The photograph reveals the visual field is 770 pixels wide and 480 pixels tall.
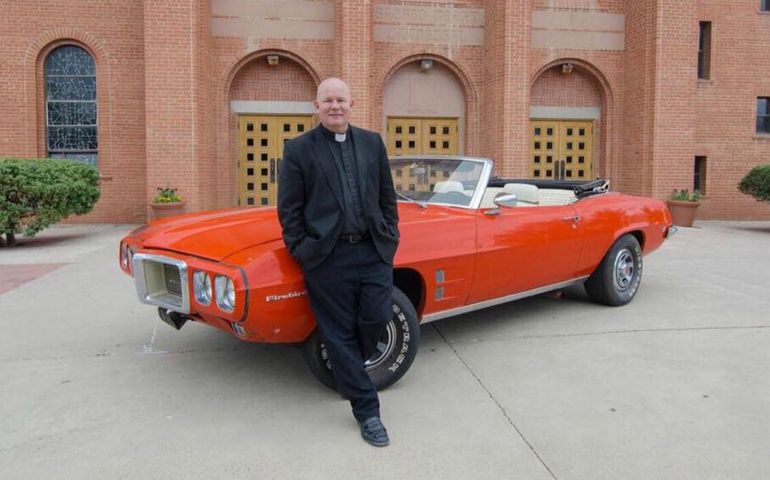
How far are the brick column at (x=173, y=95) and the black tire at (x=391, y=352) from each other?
33.1ft

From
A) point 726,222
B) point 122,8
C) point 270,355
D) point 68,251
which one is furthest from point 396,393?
point 726,222

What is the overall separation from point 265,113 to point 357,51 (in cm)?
281

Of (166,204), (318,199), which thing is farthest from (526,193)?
(166,204)

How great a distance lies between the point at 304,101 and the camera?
14.4 meters

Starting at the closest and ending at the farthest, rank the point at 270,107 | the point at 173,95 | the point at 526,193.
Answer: the point at 526,193, the point at 173,95, the point at 270,107

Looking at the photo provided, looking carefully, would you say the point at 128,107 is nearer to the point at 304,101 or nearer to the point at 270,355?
the point at 304,101

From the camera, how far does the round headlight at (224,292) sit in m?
3.09

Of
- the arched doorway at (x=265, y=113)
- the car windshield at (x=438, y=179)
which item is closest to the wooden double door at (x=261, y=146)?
the arched doorway at (x=265, y=113)

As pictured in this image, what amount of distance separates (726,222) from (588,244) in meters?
12.9

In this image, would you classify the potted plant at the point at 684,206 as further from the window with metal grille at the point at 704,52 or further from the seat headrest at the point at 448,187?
the seat headrest at the point at 448,187

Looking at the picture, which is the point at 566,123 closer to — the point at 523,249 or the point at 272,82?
the point at 272,82

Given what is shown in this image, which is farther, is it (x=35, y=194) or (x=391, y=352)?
(x=35, y=194)

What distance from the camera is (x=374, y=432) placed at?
2924 millimetres

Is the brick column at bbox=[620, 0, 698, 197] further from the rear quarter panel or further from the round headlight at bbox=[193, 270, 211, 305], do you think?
the round headlight at bbox=[193, 270, 211, 305]
